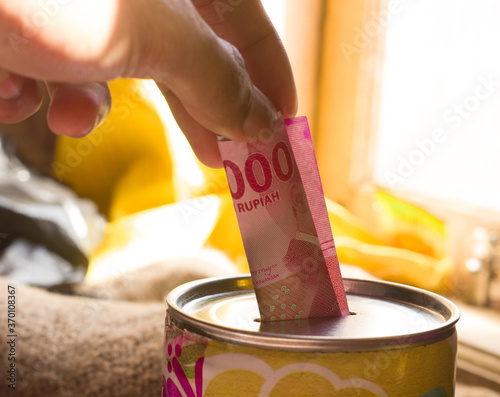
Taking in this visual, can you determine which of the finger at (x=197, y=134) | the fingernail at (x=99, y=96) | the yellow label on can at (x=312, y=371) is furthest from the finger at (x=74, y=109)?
the yellow label on can at (x=312, y=371)

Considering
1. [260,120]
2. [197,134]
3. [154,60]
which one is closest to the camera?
[154,60]

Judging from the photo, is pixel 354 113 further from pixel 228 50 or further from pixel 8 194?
pixel 228 50

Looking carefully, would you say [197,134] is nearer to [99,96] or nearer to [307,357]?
[99,96]

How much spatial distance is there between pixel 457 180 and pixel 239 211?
1.39 meters

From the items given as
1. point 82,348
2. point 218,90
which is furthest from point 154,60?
point 82,348

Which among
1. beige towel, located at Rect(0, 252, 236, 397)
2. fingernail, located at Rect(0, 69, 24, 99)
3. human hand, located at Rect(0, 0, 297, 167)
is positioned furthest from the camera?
beige towel, located at Rect(0, 252, 236, 397)

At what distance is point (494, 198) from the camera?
1.71 meters

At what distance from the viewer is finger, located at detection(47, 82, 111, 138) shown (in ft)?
1.86

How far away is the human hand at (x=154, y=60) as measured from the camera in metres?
0.38

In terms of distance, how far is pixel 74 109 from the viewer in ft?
1.90

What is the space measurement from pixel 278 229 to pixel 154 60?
0.74 ft

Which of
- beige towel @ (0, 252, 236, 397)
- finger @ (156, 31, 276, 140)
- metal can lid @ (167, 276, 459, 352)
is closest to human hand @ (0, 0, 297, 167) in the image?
finger @ (156, 31, 276, 140)

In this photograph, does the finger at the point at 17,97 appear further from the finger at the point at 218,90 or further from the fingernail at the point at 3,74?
the finger at the point at 218,90

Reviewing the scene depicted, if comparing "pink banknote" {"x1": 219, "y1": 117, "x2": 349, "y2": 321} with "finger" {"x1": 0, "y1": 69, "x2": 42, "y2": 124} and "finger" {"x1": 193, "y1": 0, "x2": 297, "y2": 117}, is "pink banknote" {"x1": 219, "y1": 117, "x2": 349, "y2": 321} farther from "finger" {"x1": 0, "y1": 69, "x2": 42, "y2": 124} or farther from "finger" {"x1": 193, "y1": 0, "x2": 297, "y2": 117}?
"finger" {"x1": 0, "y1": 69, "x2": 42, "y2": 124}
